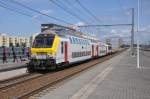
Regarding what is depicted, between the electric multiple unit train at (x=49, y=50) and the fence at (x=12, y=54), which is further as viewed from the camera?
the fence at (x=12, y=54)

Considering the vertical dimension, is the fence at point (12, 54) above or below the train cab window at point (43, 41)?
below

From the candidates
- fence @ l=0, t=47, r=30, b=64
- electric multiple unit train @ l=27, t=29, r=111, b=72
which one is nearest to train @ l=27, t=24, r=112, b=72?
electric multiple unit train @ l=27, t=29, r=111, b=72

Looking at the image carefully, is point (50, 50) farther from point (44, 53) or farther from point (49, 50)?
point (44, 53)

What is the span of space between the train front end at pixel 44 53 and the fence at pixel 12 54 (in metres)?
8.22

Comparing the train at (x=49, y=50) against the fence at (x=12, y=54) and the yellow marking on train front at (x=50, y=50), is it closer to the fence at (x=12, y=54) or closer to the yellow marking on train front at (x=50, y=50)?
the yellow marking on train front at (x=50, y=50)

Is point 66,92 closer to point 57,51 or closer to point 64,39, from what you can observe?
point 57,51

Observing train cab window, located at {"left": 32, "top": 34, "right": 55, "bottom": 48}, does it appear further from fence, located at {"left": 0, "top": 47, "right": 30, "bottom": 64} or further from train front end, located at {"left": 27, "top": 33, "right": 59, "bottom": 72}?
fence, located at {"left": 0, "top": 47, "right": 30, "bottom": 64}

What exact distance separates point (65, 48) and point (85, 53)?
1045 cm

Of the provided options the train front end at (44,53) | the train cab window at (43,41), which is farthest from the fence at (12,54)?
the train front end at (44,53)

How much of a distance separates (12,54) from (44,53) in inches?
466

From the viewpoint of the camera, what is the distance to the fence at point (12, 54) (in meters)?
32.1

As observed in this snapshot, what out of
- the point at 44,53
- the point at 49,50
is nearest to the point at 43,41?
the point at 44,53

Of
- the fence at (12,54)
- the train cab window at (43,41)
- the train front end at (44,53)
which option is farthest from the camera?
the fence at (12,54)

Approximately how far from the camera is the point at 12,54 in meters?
34.8
